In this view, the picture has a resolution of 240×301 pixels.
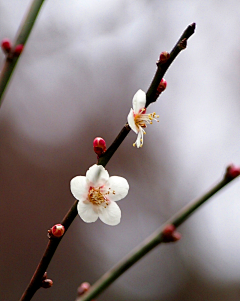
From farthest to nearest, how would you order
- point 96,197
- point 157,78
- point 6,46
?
point 96,197 → point 157,78 → point 6,46

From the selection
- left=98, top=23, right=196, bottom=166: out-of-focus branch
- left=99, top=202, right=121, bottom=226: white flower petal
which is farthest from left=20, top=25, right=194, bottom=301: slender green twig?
left=99, top=202, right=121, bottom=226: white flower petal

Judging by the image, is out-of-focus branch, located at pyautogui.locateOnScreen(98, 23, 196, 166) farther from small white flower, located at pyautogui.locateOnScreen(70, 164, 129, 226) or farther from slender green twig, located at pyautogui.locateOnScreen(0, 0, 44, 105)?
slender green twig, located at pyautogui.locateOnScreen(0, 0, 44, 105)

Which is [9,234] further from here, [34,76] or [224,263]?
[224,263]

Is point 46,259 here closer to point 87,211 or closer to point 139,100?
point 87,211

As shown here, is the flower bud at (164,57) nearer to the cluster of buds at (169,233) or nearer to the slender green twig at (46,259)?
the slender green twig at (46,259)

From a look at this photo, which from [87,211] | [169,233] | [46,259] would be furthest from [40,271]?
[169,233]

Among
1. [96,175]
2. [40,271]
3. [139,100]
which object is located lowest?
[40,271]
